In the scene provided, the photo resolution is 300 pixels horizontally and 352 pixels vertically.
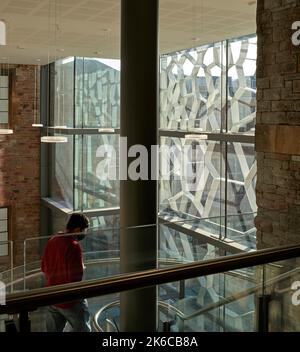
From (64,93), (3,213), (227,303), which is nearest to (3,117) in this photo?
(64,93)

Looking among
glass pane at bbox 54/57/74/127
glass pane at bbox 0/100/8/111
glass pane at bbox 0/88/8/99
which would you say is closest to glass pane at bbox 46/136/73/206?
glass pane at bbox 54/57/74/127

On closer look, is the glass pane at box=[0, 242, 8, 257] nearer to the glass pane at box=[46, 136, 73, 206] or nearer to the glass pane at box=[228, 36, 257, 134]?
the glass pane at box=[228, 36, 257, 134]

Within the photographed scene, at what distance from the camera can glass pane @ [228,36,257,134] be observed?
980 cm

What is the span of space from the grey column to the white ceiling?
3050 mm

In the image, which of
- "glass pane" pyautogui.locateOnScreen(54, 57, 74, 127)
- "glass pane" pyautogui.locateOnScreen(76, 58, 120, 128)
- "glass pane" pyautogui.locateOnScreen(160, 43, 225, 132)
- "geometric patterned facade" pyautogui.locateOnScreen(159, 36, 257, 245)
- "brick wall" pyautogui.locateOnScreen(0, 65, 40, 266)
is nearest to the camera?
"geometric patterned facade" pyautogui.locateOnScreen(159, 36, 257, 245)

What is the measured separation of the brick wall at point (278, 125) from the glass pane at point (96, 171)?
395 inches

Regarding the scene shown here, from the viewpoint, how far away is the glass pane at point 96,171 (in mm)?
14242

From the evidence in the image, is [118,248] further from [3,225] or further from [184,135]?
[3,225]

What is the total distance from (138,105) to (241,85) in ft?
21.0

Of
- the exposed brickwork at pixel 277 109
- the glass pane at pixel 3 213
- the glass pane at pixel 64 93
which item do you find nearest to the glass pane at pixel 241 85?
the exposed brickwork at pixel 277 109

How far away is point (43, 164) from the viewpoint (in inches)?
605

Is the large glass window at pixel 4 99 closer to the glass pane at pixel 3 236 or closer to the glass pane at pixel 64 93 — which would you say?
the glass pane at pixel 64 93

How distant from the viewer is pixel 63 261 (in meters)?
3.66

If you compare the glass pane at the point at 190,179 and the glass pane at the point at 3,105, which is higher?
the glass pane at the point at 3,105
